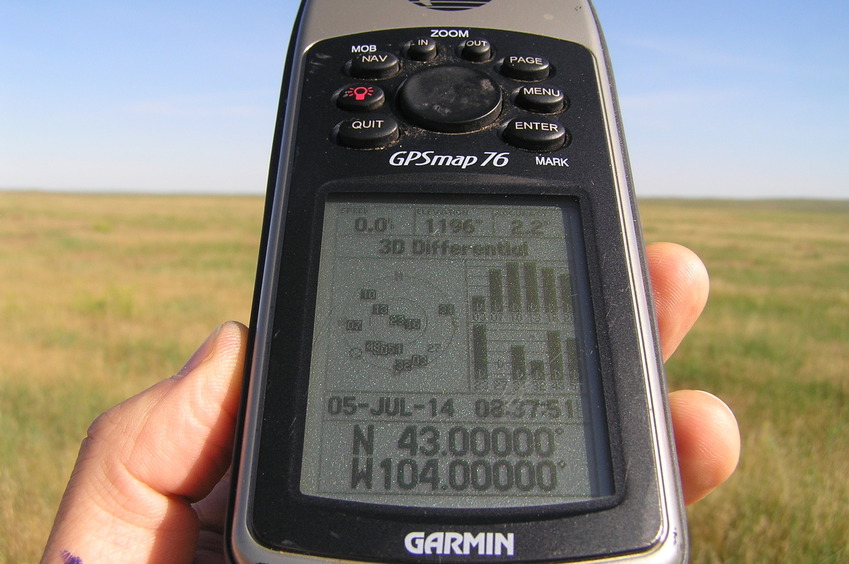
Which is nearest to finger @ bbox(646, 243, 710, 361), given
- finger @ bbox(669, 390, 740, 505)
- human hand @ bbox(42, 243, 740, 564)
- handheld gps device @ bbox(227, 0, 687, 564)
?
finger @ bbox(669, 390, 740, 505)

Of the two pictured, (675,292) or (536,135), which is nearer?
(536,135)

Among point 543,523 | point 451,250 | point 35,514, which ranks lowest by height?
point 35,514

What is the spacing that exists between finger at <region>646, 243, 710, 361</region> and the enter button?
70cm

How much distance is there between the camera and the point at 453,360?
6.45ft

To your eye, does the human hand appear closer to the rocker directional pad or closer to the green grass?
the rocker directional pad

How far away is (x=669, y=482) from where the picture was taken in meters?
1.81

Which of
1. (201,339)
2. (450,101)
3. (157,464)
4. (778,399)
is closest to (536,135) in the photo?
(450,101)

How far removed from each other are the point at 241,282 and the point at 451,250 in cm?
1606

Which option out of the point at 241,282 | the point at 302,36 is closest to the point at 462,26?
the point at 302,36

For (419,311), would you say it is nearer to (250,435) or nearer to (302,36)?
(250,435)

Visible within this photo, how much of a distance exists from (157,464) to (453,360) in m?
0.93

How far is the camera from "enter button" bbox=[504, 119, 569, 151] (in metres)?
2.15

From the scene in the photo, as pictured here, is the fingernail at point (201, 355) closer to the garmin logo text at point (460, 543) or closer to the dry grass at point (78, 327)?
the garmin logo text at point (460, 543)

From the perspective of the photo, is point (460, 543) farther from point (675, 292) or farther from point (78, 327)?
point (78, 327)
